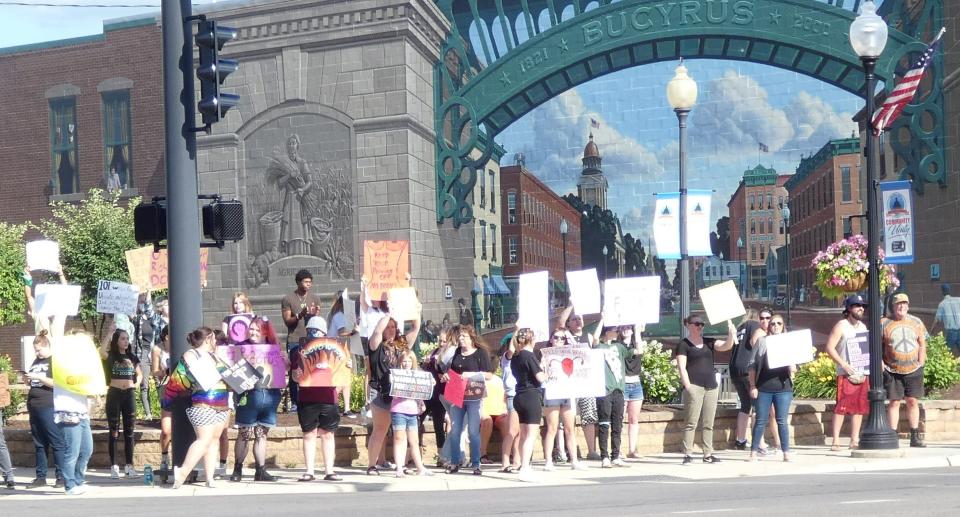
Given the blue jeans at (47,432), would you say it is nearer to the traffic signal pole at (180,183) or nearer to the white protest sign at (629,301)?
the traffic signal pole at (180,183)

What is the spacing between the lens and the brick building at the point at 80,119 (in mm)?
30375

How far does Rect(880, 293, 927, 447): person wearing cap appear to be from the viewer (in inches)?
588

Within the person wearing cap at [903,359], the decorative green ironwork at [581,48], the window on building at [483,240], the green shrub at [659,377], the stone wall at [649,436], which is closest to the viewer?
the stone wall at [649,436]

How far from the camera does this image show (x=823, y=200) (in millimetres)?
23078

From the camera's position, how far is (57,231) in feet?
101

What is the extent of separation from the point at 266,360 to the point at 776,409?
19.5ft

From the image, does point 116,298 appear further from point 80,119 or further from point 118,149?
point 80,119

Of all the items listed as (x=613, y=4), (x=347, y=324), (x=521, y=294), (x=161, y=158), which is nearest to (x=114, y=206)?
(x=161, y=158)

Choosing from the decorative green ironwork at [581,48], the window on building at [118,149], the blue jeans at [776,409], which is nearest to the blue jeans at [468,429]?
the blue jeans at [776,409]

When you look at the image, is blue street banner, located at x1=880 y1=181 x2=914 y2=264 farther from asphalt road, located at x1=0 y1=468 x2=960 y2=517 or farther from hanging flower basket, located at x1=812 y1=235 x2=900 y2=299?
asphalt road, located at x1=0 y1=468 x2=960 y2=517

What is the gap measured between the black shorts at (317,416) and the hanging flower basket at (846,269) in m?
8.97

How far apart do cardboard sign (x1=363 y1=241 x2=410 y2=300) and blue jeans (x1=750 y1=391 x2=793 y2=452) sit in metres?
6.15

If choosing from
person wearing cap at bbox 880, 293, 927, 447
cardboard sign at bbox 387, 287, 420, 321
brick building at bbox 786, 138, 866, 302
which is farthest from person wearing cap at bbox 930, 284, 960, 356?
cardboard sign at bbox 387, 287, 420, 321

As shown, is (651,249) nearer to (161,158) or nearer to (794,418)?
(794,418)
